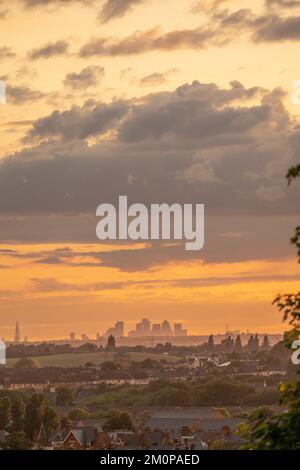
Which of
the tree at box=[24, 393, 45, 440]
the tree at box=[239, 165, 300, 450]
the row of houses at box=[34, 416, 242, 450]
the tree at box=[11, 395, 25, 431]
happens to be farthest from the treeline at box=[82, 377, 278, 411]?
the tree at box=[239, 165, 300, 450]

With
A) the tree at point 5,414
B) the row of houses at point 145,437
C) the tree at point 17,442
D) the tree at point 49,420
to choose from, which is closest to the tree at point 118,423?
the row of houses at point 145,437

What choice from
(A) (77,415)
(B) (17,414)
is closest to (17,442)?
(B) (17,414)

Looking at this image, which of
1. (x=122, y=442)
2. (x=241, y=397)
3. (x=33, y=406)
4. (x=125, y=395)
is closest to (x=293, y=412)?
(x=122, y=442)

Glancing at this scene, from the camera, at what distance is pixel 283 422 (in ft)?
57.2

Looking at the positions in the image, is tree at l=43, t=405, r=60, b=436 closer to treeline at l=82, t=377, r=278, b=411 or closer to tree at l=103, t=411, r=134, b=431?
tree at l=103, t=411, r=134, b=431

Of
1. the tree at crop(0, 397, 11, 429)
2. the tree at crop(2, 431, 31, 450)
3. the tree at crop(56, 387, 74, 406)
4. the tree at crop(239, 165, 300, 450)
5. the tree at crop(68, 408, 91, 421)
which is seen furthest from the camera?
the tree at crop(56, 387, 74, 406)

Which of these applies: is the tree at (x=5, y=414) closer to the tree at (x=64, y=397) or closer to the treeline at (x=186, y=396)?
the treeline at (x=186, y=396)

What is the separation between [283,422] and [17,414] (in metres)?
127

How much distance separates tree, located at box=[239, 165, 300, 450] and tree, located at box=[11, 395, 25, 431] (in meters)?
115

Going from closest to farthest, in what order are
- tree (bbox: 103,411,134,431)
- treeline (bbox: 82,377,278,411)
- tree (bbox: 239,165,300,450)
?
tree (bbox: 239,165,300,450)
tree (bbox: 103,411,134,431)
treeline (bbox: 82,377,278,411)

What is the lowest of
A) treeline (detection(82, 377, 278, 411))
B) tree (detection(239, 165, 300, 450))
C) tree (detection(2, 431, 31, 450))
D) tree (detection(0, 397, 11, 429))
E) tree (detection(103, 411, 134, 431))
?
tree (detection(239, 165, 300, 450))

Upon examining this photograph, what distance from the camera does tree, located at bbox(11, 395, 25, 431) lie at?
438 ft

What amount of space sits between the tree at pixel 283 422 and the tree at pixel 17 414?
115 m

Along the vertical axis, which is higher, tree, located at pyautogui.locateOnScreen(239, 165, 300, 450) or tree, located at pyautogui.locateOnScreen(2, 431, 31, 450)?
tree, located at pyautogui.locateOnScreen(2, 431, 31, 450)
